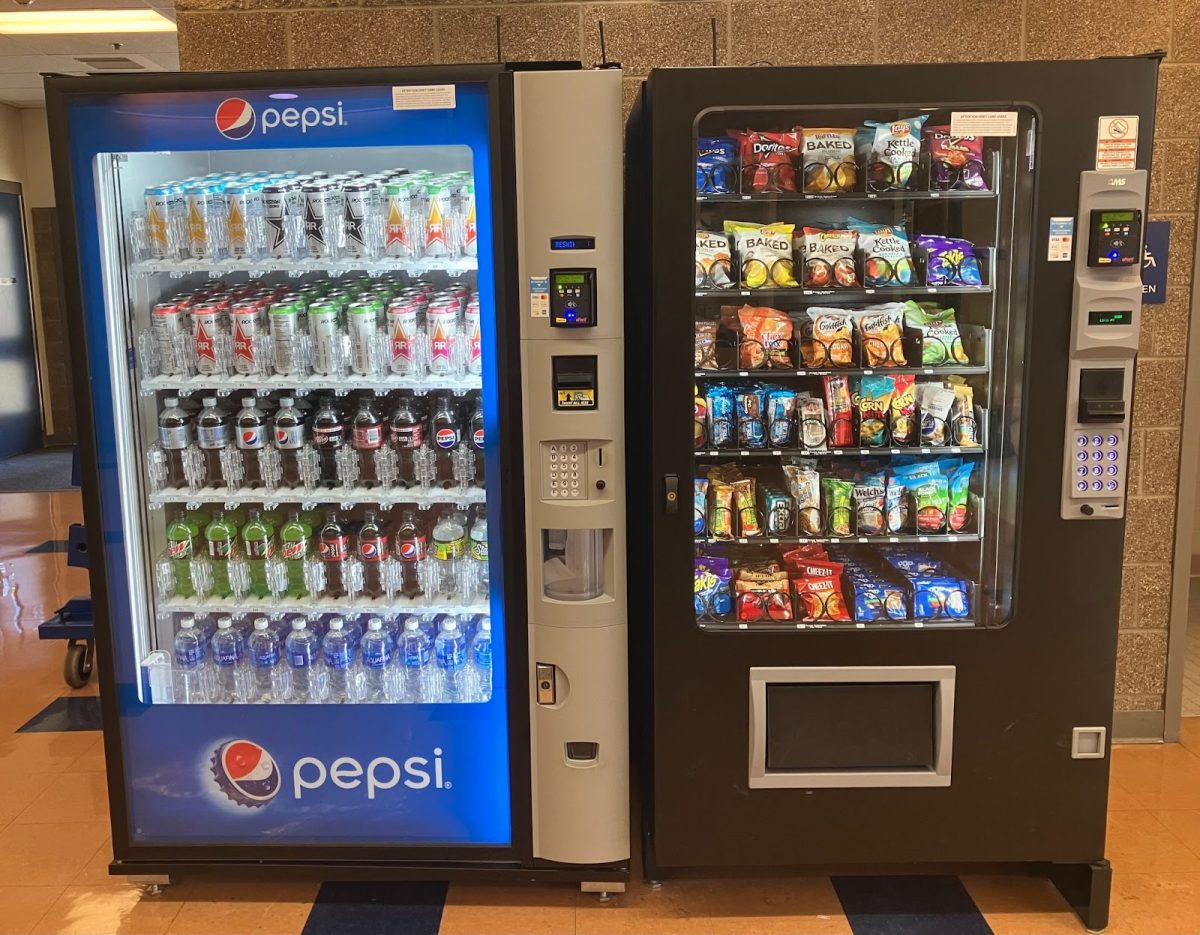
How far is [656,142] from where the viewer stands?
7.45 feet

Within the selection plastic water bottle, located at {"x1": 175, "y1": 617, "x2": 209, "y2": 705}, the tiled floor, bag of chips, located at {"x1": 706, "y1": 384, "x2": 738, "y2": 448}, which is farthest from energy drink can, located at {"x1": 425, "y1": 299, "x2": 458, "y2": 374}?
the tiled floor

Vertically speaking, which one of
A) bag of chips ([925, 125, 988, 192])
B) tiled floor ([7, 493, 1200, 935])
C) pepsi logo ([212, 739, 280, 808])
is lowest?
tiled floor ([7, 493, 1200, 935])

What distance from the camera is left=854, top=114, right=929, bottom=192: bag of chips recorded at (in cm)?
245

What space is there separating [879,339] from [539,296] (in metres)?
0.87

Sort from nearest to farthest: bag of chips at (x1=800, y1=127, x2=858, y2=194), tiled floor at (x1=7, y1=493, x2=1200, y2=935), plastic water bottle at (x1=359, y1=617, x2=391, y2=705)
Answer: bag of chips at (x1=800, y1=127, x2=858, y2=194), tiled floor at (x1=7, y1=493, x2=1200, y2=935), plastic water bottle at (x1=359, y1=617, x2=391, y2=705)

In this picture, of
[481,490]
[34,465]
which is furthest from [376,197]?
[34,465]

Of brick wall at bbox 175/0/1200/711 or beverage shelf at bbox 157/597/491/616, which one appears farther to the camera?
brick wall at bbox 175/0/1200/711

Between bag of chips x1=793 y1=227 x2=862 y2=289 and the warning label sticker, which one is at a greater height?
the warning label sticker

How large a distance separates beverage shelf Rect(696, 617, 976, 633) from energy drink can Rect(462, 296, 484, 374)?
0.88m

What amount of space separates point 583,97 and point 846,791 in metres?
1.82

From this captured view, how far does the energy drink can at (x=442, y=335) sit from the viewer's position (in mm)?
2602

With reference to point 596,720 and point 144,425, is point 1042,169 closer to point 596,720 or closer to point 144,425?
point 596,720

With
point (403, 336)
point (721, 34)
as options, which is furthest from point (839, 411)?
point (721, 34)

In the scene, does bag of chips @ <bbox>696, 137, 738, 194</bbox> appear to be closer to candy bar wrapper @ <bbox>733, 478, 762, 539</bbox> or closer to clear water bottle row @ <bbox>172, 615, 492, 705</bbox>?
candy bar wrapper @ <bbox>733, 478, 762, 539</bbox>
